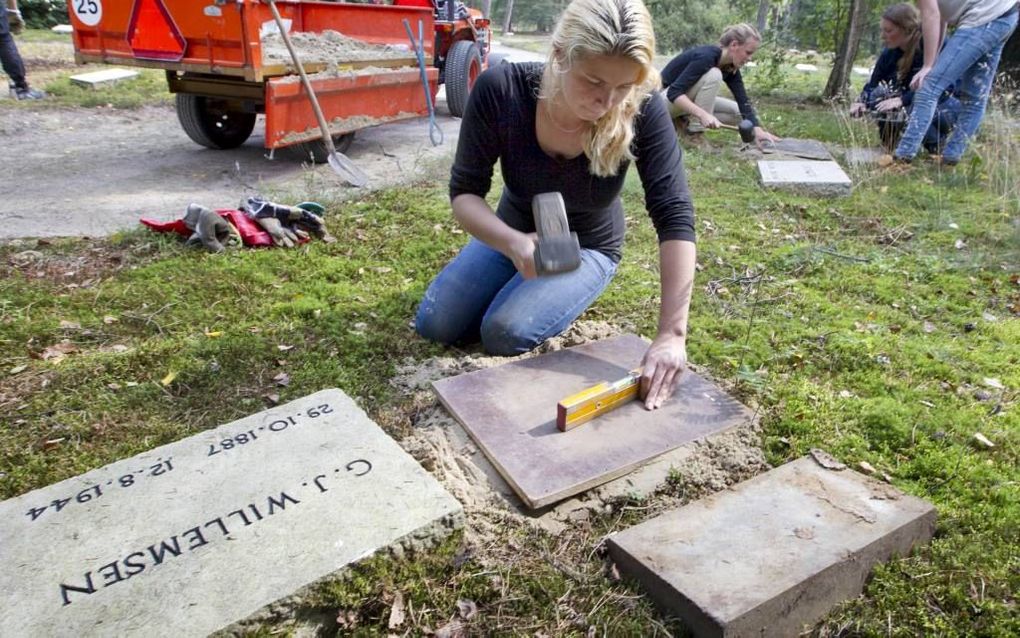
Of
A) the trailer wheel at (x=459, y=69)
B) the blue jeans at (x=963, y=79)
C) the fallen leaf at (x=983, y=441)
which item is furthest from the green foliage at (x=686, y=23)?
the fallen leaf at (x=983, y=441)

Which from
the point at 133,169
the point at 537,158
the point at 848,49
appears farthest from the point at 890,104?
the point at 133,169

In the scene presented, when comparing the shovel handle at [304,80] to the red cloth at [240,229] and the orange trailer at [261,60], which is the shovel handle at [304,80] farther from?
the red cloth at [240,229]

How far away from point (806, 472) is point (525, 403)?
0.90m

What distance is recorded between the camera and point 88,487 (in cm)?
175

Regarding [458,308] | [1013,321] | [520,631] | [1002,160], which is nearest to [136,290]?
[458,308]

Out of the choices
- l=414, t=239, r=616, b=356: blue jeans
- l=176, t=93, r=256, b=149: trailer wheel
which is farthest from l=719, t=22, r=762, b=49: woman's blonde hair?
l=176, t=93, r=256, b=149: trailer wheel

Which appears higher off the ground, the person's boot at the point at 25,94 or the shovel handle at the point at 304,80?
the shovel handle at the point at 304,80

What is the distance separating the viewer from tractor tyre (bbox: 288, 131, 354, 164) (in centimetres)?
569

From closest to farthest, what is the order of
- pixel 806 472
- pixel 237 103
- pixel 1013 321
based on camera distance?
pixel 806 472, pixel 1013 321, pixel 237 103

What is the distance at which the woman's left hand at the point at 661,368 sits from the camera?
2.20 m

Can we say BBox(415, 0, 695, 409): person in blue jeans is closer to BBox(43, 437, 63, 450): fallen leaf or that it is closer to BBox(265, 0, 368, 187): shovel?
BBox(43, 437, 63, 450): fallen leaf

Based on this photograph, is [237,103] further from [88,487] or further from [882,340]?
[882,340]

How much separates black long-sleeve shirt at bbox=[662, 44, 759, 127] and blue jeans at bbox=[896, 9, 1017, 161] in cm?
134

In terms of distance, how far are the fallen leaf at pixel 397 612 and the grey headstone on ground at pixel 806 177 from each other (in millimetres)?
4601
